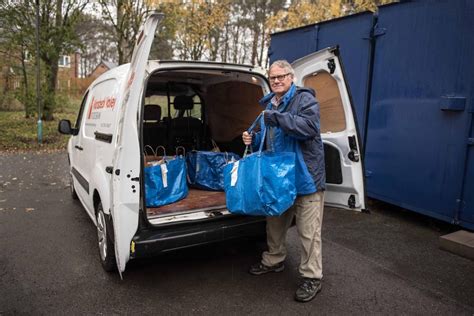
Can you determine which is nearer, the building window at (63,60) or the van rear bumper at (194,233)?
the van rear bumper at (194,233)

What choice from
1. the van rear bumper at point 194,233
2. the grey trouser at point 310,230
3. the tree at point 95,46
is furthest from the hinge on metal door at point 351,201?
the tree at point 95,46

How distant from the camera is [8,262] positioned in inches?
135

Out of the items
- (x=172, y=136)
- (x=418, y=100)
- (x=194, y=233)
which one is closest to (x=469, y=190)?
(x=418, y=100)

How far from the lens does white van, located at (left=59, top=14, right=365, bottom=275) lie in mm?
2580

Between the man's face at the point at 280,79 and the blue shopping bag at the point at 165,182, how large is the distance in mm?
1449

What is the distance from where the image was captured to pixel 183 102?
4855 millimetres

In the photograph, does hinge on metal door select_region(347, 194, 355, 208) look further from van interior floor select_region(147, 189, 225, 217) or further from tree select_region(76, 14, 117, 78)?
tree select_region(76, 14, 117, 78)

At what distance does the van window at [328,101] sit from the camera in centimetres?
334

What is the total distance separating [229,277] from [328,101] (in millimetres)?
1898

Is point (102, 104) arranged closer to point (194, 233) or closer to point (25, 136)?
point (194, 233)

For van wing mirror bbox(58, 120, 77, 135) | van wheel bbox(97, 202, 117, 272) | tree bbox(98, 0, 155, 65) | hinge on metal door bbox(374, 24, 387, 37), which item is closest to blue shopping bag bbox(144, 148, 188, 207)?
van wheel bbox(97, 202, 117, 272)

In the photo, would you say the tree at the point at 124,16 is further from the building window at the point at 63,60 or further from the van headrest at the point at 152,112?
the van headrest at the point at 152,112

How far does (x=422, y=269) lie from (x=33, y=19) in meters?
13.4

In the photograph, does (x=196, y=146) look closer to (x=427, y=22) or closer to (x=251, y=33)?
(x=427, y=22)
